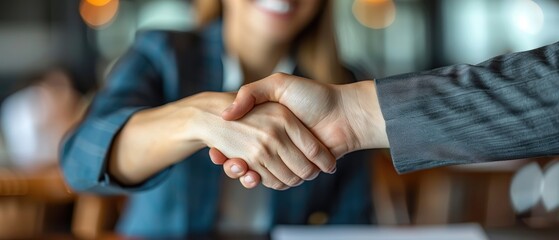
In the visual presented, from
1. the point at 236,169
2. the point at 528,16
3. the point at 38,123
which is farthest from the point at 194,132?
the point at 528,16

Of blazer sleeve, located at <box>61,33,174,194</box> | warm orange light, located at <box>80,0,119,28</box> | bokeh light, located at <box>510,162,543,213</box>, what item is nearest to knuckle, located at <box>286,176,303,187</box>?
blazer sleeve, located at <box>61,33,174,194</box>

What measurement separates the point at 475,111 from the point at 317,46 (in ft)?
1.90

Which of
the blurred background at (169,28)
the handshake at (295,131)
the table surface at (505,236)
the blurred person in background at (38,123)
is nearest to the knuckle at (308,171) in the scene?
the handshake at (295,131)

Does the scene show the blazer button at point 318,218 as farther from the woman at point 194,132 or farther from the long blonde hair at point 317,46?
the long blonde hair at point 317,46

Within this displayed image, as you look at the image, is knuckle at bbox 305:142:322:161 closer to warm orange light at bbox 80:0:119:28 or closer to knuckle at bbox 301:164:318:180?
knuckle at bbox 301:164:318:180

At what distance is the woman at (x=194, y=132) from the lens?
1.01 m

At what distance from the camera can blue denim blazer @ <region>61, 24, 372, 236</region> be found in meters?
1.13

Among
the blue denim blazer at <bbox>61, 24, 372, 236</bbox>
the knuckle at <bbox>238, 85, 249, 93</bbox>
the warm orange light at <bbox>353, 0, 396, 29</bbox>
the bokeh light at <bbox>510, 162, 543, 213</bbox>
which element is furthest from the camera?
the warm orange light at <bbox>353, 0, 396, 29</bbox>

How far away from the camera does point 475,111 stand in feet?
2.61

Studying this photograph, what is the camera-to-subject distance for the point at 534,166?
8.01 feet

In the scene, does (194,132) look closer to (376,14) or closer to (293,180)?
(293,180)

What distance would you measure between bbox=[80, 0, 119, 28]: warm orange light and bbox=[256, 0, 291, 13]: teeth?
14.8 feet

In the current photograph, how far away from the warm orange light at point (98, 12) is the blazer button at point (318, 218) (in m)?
4.47

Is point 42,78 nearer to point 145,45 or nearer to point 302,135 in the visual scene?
point 145,45
